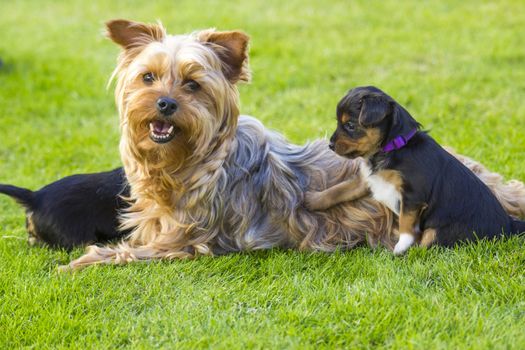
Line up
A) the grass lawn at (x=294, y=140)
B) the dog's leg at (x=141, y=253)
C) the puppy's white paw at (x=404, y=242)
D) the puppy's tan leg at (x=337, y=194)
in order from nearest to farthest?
the grass lawn at (x=294, y=140), the puppy's white paw at (x=404, y=242), the dog's leg at (x=141, y=253), the puppy's tan leg at (x=337, y=194)

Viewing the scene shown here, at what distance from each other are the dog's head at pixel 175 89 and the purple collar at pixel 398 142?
1.15 meters

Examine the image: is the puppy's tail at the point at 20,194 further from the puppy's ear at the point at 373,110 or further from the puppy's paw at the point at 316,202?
the puppy's ear at the point at 373,110

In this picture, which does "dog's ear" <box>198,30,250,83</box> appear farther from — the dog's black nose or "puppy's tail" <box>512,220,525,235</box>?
"puppy's tail" <box>512,220,525,235</box>

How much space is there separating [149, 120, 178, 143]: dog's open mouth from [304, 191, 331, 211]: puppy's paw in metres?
1.25

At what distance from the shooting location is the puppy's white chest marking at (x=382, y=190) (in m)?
5.21

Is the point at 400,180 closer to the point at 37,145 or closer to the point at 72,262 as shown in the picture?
the point at 72,262

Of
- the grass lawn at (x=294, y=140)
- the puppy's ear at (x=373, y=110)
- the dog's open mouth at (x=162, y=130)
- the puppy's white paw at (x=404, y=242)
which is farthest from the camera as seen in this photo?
the puppy's white paw at (x=404, y=242)

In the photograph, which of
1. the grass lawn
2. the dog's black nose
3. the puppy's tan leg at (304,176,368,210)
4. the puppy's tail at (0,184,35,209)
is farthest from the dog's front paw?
the puppy's tail at (0,184,35,209)

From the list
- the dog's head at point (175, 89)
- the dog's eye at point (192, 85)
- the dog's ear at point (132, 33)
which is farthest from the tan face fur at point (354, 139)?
the dog's ear at point (132, 33)

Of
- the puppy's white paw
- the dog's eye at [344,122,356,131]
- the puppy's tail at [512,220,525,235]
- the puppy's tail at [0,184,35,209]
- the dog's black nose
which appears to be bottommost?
the puppy's tail at [0,184,35,209]

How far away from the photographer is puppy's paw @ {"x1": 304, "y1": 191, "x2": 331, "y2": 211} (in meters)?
5.71

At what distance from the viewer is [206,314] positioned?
15.1 feet

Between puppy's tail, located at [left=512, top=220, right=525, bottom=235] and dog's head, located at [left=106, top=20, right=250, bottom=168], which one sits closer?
dog's head, located at [left=106, top=20, right=250, bottom=168]

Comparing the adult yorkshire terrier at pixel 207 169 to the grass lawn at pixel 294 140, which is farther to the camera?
the adult yorkshire terrier at pixel 207 169
